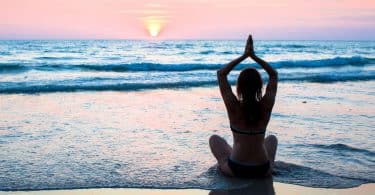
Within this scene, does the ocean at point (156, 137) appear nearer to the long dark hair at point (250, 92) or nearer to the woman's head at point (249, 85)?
the long dark hair at point (250, 92)

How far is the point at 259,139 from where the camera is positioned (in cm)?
482

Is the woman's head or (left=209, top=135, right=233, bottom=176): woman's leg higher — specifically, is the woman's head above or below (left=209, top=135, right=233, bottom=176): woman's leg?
above

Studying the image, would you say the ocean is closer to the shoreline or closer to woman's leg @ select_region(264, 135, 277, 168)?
the shoreline

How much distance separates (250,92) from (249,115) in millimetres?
237

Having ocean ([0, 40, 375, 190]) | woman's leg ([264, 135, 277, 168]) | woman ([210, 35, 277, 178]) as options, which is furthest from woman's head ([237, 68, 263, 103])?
ocean ([0, 40, 375, 190])

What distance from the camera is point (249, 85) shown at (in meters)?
4.54

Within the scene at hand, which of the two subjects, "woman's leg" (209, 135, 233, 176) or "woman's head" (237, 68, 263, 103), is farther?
"woman's leg" (209, 135, 233, 176)

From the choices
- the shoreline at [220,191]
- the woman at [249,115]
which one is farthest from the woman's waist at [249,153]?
the shoreline at [220,191]

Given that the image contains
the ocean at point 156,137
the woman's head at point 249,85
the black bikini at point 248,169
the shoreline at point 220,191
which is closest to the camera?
the woman's head at point 249,85

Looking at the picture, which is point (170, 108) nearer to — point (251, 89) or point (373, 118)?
point (373, 118)

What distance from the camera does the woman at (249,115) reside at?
15.0 ft

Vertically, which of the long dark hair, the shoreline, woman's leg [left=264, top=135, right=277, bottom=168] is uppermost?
the long dark hair

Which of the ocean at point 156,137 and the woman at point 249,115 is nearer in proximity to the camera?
the woman at point 249,115

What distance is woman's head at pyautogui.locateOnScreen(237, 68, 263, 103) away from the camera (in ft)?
14.8
